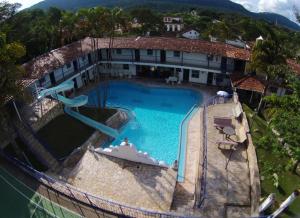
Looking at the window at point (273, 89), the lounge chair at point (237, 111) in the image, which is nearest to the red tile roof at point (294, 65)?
the window at point (273, 89)

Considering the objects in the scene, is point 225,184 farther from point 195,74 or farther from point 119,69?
point 119,69

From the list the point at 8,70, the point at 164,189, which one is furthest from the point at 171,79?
the point at 8,70

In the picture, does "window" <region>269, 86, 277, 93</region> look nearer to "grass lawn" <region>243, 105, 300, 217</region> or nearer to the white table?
"grass lawn" <region>243, 105, 300, 217</region>

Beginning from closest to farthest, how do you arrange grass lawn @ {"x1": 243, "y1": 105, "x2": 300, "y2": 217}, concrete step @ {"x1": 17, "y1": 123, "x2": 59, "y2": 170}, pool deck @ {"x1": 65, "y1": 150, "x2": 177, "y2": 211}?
grass lawn @ {"x1": 243, "y1": 105, "x2": 300, "y2": 217} < pool deck @ {"x1": 65, "y1": 150, "x2": 177, "y2": 211} < concrete step @ {"x1": 17, "y1": 123, "x2": 59, "y2": 170}

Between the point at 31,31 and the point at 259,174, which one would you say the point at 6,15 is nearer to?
the point at 31,31

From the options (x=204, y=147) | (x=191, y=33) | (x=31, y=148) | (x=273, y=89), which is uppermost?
(x=273, y=89)

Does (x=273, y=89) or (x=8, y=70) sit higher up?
(x=8, y=70)

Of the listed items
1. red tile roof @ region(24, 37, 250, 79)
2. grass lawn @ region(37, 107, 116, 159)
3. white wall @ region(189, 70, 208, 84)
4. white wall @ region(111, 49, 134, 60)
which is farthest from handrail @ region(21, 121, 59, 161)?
white wall @ region(189, 70, 208, 84)
